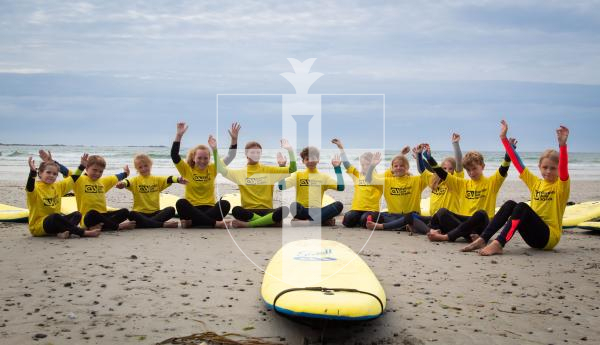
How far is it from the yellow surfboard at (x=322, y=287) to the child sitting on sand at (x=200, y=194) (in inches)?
134

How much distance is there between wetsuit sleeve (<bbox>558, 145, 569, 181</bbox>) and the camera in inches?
236

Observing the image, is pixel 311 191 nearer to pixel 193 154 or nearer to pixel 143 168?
pixel 193 154

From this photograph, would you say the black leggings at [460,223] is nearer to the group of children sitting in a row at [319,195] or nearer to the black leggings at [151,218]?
the group of children sitting in a row at [319,195]

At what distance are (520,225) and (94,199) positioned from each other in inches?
213

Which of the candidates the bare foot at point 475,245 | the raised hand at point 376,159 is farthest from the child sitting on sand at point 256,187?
the bare foot at point 475,245

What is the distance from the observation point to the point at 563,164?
6137 millimetres

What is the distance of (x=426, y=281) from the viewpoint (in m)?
5.15

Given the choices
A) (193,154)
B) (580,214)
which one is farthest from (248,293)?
(580,214)

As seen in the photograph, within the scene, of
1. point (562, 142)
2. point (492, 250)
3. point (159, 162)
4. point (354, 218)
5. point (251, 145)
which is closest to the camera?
point (562, 142)

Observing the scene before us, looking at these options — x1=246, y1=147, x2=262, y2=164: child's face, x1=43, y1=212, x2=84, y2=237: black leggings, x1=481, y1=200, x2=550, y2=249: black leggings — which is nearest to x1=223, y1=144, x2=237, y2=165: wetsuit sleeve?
x1=246, y1=147, x2=262, y2=164: child's face

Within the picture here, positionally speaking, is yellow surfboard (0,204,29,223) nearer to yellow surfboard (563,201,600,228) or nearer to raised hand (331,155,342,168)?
raised hand (331,155,342,168)

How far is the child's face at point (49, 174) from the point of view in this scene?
7152mm

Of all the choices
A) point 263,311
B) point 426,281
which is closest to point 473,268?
point 426,281

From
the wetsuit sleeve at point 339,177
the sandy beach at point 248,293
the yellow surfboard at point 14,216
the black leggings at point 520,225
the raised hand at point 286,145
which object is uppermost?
the raised hand at point 286,145
